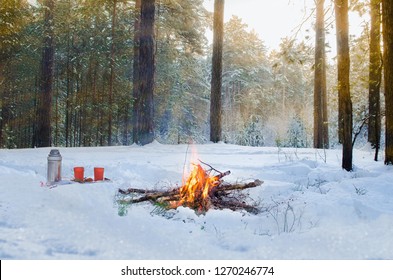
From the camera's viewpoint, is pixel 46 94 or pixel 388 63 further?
pixel 46 94

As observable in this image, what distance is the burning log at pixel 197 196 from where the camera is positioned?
4.69 metres

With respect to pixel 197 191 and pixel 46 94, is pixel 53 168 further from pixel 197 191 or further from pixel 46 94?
pixel 46 94

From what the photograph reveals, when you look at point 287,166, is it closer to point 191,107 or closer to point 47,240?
point 47,240

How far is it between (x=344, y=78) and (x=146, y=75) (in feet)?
22.1

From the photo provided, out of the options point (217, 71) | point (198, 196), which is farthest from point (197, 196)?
point (217, 71)

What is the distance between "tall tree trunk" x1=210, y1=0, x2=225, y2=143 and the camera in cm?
1388

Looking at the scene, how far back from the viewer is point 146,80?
38.9 ft

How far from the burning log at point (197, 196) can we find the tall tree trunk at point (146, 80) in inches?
256

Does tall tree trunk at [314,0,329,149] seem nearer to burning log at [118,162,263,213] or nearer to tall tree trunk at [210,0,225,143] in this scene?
tall tree trunk at [210,0,225,143]

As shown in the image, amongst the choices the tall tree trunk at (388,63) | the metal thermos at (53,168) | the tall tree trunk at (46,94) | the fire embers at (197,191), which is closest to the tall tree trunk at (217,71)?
the tall tree trunk at (46,94)

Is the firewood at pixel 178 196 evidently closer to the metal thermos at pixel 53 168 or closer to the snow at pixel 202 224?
the snow at pixel 202 224

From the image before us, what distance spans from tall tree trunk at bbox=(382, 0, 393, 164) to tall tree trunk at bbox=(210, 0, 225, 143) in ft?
25.1

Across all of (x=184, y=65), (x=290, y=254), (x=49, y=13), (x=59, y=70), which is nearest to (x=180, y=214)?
(x=290, y=254)

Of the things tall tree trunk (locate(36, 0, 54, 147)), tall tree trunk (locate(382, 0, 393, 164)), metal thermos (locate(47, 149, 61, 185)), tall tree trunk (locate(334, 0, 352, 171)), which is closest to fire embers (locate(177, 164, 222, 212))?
metal thermos (locate(47, 149, 61, 185))
